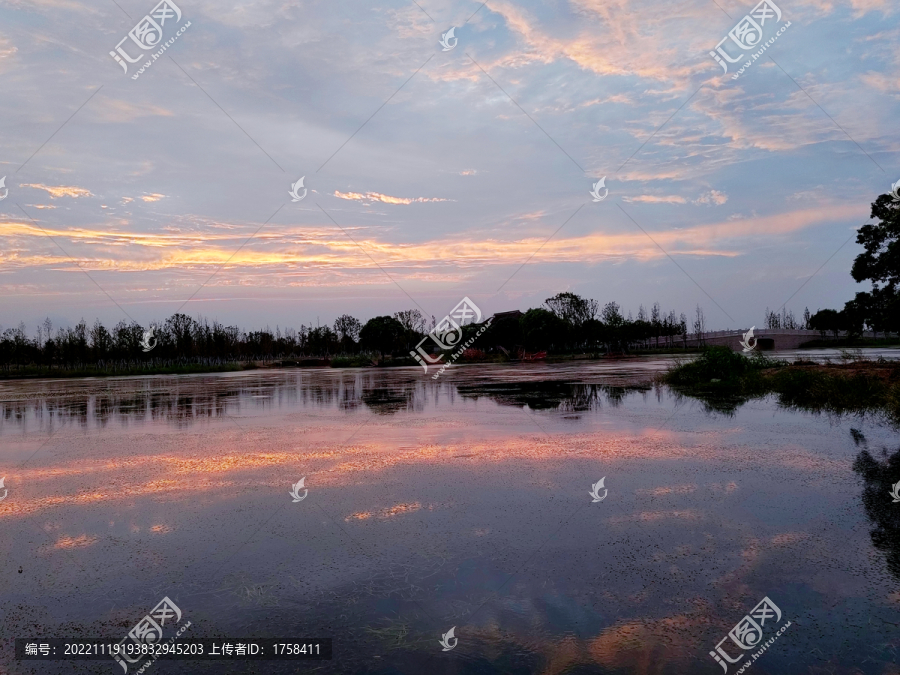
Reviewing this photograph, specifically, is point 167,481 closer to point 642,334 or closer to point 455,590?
point 455,590

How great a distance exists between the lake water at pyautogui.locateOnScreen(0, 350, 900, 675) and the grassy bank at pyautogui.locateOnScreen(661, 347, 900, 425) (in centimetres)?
341

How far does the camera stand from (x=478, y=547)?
5297mm

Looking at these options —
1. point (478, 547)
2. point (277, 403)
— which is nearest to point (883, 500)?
point (478, 547)

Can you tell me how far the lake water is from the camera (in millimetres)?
3701

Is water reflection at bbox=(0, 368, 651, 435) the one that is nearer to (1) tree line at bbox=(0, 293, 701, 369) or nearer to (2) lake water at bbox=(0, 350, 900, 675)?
(2) lake water at bbox=(0, 350, 900, 675)

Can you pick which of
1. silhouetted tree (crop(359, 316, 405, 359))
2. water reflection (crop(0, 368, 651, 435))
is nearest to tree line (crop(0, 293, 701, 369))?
silhouetted tree (crop(359, 316, 405, 359))

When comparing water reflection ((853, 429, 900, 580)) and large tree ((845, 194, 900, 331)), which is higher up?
large tree ((845, 194, 900, 331))

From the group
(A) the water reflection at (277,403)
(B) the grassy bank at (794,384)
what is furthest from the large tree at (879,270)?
(A) the water reflection at (277,403)

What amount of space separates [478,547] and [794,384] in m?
15.3

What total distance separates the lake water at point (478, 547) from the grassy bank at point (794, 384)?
3412mm

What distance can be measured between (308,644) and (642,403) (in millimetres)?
13570

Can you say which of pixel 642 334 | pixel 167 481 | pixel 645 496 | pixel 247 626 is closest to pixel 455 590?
pixel 247 626

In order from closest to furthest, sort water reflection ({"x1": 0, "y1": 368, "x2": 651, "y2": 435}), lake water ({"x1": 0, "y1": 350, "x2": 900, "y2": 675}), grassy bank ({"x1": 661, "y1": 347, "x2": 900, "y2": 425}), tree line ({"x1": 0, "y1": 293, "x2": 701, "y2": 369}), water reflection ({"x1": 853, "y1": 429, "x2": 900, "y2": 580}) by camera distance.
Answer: lake water ({"x1": 0, "y1": 350, "x2": 900, "y2": 675}) < water reflection ({"x1": 853, "y1": 429, "x2": 900, "y2": 580}) < grassy bank ({"x1": 661, "y1": 347, "x2": 900, "y2": 425}) < water reflection ({"x1": 0, "y1": 368, "x2": 651, "y2": 435}) < tree line ({"x1": 0, "y1": 293, "x2": 701, "y2": 369})

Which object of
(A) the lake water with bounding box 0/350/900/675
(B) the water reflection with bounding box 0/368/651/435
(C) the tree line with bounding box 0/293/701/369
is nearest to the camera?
(A) the lake water with bounding box 0/350/900/675
